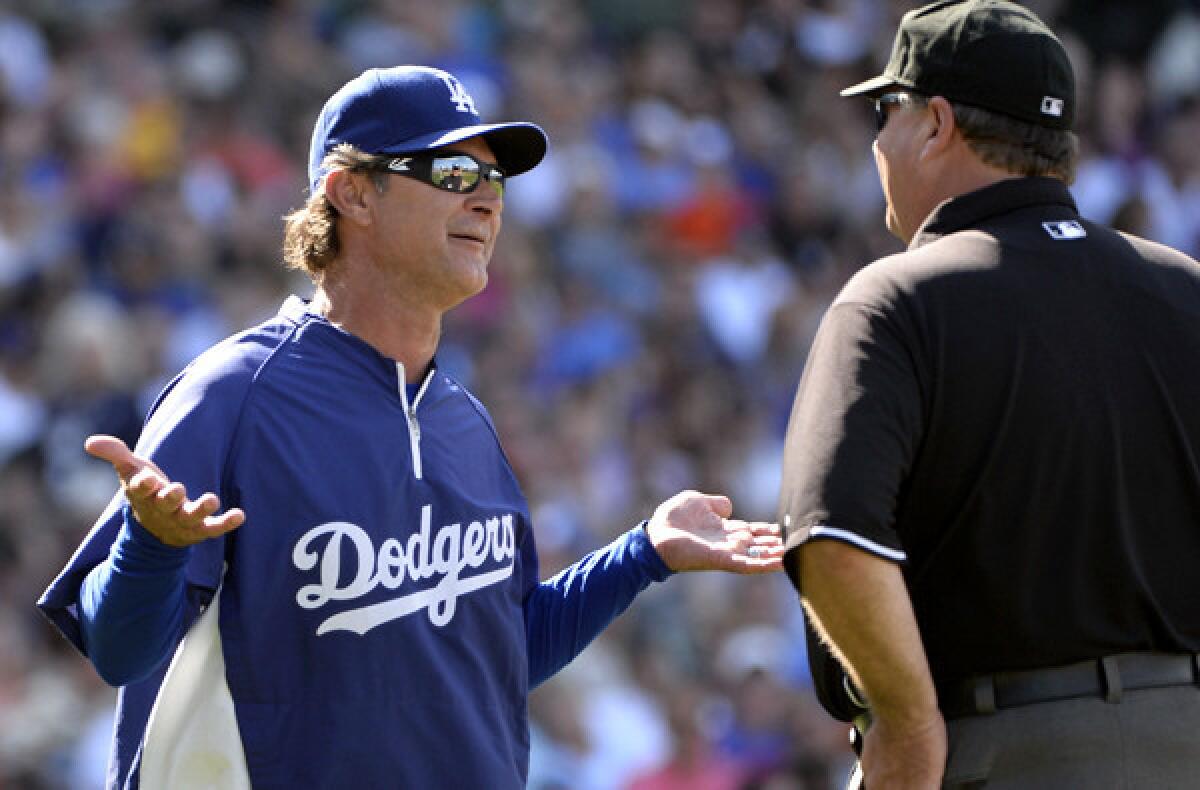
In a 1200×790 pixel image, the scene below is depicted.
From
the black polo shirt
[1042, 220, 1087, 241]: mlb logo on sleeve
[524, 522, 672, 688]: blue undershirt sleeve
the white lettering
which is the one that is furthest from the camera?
[524, 522, 672, 688]: blue undershirt sleeve

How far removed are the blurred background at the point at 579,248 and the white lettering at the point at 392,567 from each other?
14.1ft

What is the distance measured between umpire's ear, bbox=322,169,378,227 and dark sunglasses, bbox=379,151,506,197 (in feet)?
0.20

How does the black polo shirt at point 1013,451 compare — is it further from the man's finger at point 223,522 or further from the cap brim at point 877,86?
the man's finger at point 223,522

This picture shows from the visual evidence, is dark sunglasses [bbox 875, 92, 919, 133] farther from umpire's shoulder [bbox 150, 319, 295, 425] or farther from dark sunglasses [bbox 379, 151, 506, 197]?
umpire's shoulder [bbox 150, 319, 295, 425]

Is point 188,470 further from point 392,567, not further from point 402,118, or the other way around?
point 402,118

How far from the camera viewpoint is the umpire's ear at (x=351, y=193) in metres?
3.75

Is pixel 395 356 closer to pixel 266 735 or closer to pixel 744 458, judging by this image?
pixel 266 735

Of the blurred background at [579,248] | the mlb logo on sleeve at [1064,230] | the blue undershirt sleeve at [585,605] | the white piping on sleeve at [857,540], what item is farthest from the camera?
the blurred background at [579,248]

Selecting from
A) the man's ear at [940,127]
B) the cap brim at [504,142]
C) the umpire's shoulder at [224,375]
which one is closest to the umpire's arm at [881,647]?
the man's ear at [940,127]

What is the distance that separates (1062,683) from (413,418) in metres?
1.37

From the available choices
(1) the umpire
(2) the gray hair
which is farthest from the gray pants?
(2) the gray hair

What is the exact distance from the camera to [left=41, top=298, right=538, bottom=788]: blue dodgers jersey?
3.31 metres

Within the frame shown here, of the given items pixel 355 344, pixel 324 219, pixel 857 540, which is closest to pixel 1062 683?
pixel 857 540

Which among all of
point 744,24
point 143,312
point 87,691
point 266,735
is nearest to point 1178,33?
point 744,24
